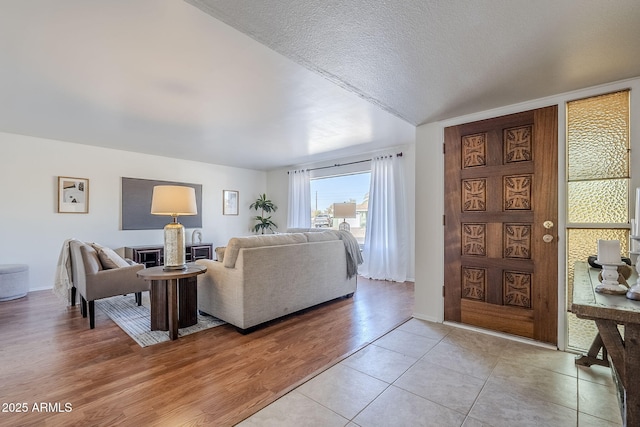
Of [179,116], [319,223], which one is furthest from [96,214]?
[319,223]

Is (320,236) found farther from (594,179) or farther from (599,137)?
(599,137)

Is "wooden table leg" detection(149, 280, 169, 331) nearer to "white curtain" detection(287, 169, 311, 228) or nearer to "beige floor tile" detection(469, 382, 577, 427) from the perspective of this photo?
"beige floor tile" detection(469, 382, 577, 427)

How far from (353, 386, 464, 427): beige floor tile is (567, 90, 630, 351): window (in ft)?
5.07

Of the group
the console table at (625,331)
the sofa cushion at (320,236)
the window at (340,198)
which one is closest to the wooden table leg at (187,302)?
the sofa cushion at (320,236)

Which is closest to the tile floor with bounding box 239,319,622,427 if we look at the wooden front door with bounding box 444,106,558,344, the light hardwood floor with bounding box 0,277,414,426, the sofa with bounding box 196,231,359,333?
the light hardwood floor with bounding box 0,277,414,426

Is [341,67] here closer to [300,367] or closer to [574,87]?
[574,87]

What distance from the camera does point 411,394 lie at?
178 cm

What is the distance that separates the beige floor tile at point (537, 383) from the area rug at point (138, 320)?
253 centimetres

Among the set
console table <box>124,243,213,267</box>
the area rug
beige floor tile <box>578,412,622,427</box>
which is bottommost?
the area rug

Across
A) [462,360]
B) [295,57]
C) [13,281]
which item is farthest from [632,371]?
[13,281]

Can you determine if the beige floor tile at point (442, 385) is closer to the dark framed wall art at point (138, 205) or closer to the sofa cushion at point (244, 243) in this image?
the sofa cushion at point (244, 243)

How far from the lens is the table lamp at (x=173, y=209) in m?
2.66

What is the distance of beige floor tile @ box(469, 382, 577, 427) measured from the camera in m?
1.53

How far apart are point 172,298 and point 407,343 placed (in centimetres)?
217
